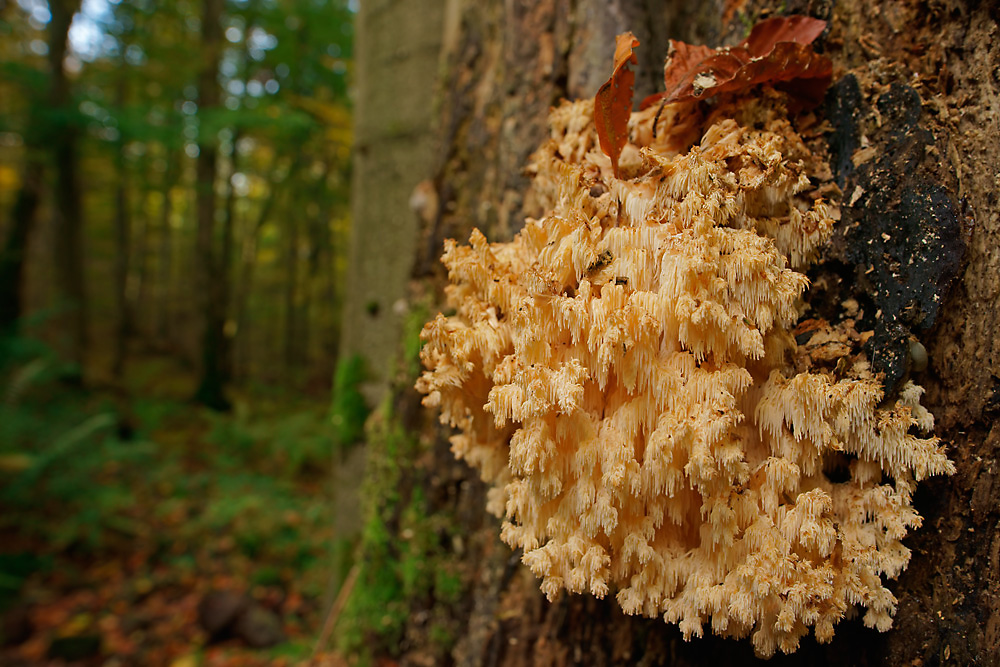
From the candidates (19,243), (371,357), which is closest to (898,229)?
(371,357)

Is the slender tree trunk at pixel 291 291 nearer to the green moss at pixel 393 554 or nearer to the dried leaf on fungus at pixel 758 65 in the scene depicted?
the green moss at pixel 393 554

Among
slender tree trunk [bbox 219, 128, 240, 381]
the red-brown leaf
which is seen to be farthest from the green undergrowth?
the red-brown leaf

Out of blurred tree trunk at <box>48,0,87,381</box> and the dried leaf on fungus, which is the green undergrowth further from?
the dried leaf on fungus

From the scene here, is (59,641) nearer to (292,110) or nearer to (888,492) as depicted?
(888,492)

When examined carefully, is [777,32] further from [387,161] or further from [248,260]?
[248,260]

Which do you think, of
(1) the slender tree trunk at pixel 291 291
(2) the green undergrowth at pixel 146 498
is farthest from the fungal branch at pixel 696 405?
(1) the slender tree trunk at pixel 291 291

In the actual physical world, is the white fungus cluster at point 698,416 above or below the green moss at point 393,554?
above
